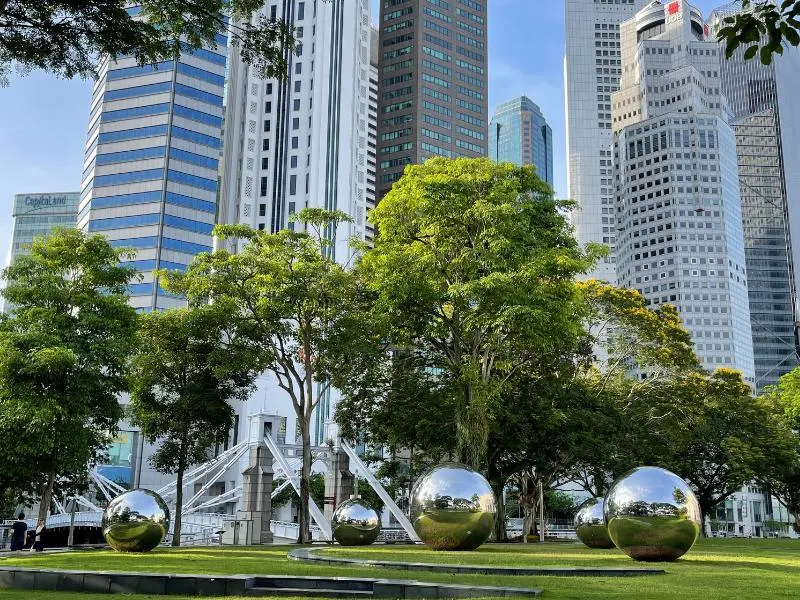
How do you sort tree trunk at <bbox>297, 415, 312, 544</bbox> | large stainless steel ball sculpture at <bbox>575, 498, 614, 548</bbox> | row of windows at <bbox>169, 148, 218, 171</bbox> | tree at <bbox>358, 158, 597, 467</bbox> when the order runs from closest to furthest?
1. large stainless steel ball sculpture at <bbox>575, 498, 614, 548</bbox>
2. tree at <bbox>358, 158, 597, 467</bbox>
3. tree trunk at <bbox>297, 415, 312, 544</bbox>
4. row of windows at <bbox>169, 148, 218, 171</bbox>

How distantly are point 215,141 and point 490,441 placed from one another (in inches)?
3635

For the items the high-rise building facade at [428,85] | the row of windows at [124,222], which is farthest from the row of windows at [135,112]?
the high-rise building facade at [428,85]

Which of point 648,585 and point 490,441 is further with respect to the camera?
point 490,441

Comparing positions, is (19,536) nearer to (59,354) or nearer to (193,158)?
(59,354)

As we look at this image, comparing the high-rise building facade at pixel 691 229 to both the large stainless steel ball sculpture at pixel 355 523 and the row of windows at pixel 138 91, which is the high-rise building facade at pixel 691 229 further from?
the large stainless steel ball sculpture at pixel 355 523

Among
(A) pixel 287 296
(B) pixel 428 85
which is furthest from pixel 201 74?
(A) pixel 287 296

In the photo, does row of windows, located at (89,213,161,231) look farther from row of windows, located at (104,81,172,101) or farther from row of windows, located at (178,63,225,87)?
row of windows, located at (178,63,225,87)

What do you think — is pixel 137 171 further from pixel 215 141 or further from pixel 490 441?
pixel 490 441

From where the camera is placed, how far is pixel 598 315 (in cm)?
4684

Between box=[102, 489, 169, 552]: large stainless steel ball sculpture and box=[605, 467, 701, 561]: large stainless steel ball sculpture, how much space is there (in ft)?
42.5

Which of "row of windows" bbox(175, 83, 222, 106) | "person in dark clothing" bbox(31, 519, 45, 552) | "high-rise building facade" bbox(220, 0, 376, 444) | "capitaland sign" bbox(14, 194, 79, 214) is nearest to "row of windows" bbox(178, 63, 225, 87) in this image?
"row of windows" bbox(175, 83, 222, 106)

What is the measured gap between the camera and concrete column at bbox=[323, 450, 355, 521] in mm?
45062

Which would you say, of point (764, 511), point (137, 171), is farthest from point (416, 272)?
point (764, 511)

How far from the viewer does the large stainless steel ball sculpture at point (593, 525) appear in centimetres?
2758
